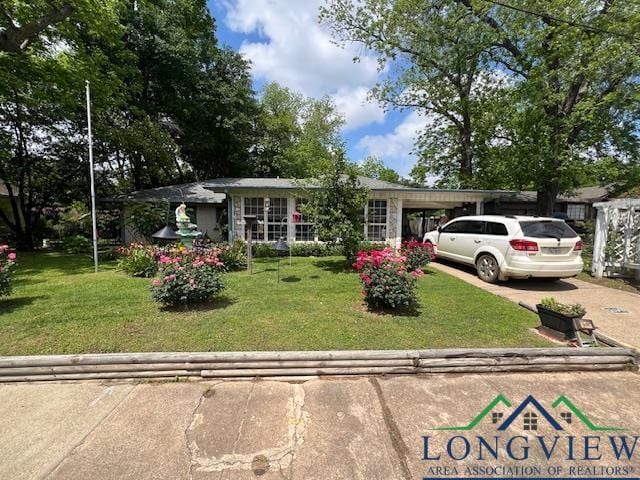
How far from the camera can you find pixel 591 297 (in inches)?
237

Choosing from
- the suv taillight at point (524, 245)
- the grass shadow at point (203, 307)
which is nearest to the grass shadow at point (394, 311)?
the grass shadow at point (203, 307)

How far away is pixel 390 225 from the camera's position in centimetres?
1166

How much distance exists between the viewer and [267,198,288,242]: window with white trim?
37.5 feet

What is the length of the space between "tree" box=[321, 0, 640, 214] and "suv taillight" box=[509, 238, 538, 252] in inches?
336

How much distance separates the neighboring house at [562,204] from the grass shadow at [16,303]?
47.5ft

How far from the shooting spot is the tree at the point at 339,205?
797 cm

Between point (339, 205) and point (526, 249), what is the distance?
4607mm

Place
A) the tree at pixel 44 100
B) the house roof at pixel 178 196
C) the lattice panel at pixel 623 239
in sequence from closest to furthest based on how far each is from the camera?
the lattice panel at pixel 623 239 < the tree at pixel 44 100 < the house roof at pixel 178 196

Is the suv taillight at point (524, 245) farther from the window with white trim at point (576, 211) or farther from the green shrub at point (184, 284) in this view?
the window with white trim at point (576, 211)

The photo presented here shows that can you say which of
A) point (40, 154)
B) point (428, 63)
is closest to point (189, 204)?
point (40, 154)

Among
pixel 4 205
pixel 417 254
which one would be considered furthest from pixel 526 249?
pixel 4 205

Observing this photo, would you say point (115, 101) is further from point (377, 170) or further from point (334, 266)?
point (377, 170)

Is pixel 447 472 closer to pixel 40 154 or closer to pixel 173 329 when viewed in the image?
pixel 173 329

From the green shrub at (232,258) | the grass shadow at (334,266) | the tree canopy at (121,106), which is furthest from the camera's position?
the tree canopy at (121,106)
